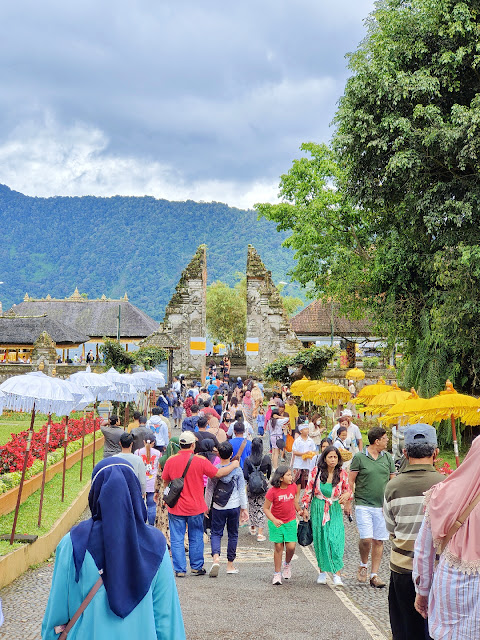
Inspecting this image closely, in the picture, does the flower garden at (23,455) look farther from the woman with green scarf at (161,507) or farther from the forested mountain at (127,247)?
the forested mountain at (127,247)

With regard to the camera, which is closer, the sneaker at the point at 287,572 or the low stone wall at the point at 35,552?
the low stone wall at the point at 35,552

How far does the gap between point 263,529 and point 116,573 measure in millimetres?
8276

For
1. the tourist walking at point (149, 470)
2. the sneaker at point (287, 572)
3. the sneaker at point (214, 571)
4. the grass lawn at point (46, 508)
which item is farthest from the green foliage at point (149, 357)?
the sneaker at point (287, 572)

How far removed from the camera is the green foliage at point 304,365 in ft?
100

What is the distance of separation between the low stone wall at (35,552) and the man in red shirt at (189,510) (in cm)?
189

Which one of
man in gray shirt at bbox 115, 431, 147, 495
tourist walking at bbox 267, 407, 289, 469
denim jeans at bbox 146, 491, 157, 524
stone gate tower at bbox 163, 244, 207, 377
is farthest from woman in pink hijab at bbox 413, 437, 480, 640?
stone gate tower at bbox 163, 244, 207, 377

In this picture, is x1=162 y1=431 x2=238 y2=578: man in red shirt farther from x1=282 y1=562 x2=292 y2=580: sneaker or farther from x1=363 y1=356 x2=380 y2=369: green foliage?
x1=363 y1=356 x2=380 y2=369: green foliage

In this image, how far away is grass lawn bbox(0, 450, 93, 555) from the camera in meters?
10.0

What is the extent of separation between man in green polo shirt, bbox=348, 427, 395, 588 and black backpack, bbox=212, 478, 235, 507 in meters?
1.48

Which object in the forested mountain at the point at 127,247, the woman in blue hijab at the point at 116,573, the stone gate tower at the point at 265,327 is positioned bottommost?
the woman in blue hijab at the point at 116,573

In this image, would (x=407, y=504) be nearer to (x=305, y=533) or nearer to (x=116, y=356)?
(x=305, y=533)

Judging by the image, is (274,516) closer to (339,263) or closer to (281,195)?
(339,263)

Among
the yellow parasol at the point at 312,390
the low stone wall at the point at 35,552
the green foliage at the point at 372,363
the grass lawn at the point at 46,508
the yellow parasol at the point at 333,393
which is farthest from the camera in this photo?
the green foliage at the point at 372,363

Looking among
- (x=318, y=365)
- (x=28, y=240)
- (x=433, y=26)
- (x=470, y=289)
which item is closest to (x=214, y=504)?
(x=470, y=289)
